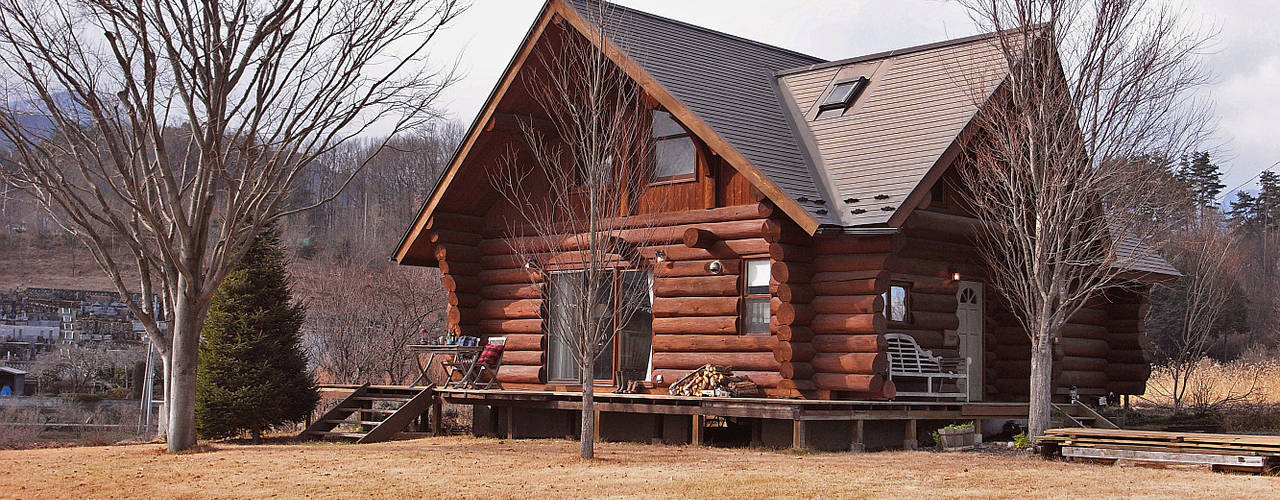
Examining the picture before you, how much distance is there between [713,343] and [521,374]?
423cm

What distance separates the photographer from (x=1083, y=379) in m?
21.3

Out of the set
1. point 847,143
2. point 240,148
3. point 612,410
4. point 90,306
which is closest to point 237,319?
point 240,148

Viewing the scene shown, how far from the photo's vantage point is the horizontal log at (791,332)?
53.3 ft

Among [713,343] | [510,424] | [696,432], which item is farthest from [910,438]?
[510,424]

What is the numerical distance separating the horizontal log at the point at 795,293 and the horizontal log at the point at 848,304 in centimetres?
14

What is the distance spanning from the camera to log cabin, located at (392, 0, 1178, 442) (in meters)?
16.2

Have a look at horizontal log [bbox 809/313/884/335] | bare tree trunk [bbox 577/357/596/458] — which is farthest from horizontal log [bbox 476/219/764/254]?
→ bare tree trunk [bbox 577/357/596/458]

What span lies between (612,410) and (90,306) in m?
45.6

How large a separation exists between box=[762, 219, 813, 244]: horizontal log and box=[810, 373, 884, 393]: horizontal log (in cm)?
189

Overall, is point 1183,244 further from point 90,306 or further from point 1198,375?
point 90,306

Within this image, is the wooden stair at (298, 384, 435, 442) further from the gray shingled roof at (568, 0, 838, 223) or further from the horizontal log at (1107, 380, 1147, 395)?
the horizontal log at (1107, 380, 1147, 395)

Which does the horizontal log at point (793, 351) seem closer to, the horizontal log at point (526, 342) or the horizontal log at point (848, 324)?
the horizontal log at point (848, 324)

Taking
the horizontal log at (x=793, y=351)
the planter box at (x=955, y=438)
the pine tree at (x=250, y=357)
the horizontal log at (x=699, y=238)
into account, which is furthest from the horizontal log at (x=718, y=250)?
the pine tree at (x=250, y=357)

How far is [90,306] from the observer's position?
55031 mm
